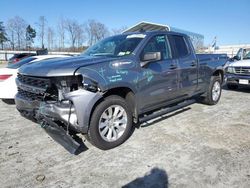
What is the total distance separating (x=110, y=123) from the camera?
160 inches

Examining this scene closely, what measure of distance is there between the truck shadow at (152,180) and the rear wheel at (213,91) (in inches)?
159

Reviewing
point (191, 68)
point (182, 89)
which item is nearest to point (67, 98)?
point (182, 89)

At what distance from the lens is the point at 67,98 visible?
3.61 metres

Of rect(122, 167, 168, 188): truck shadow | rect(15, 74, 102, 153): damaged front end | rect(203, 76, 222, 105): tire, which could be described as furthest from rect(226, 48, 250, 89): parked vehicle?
rect(15, 74, 102, 153): damaged front end

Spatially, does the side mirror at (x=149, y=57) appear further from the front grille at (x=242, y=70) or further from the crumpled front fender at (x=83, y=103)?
the front grille at (x=242, y=70)

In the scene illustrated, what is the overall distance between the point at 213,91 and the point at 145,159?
4.09 meters

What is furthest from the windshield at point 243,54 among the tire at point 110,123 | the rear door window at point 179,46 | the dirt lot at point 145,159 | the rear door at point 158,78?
the tire at point 110,123

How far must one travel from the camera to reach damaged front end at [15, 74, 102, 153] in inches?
142

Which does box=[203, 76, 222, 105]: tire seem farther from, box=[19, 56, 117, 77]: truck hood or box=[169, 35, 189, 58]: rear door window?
box=[19, 56, 117, 77]: truck hood

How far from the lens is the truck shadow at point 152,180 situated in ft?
9.83

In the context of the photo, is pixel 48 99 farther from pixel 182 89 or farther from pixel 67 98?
pixel 182 89

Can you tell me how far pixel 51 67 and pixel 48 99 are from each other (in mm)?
548

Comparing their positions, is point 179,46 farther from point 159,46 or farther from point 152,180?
point 152,180

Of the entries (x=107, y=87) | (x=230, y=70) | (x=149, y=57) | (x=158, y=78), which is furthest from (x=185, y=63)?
(x=230, y=70)
